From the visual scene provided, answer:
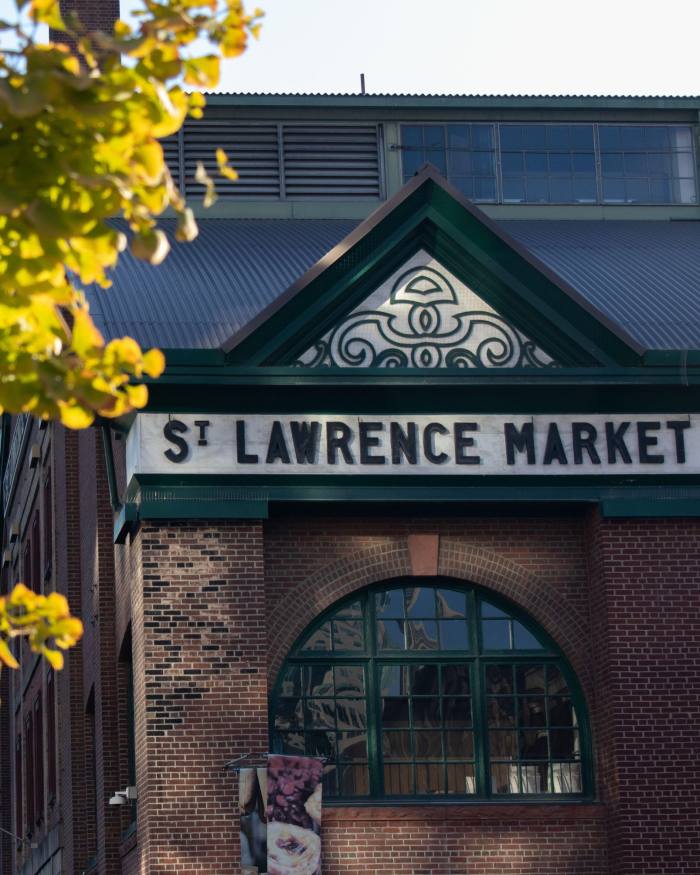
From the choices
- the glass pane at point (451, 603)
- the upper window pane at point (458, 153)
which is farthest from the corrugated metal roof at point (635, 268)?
the glass pane at point (451, 603)

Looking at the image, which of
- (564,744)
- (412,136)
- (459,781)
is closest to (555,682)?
(564,744)

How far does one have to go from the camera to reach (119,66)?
7.75 m

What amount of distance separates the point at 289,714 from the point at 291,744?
0.34m

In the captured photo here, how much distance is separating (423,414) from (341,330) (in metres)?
1.37

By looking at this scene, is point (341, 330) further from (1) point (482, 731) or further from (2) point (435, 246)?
(1) point (482, 731)

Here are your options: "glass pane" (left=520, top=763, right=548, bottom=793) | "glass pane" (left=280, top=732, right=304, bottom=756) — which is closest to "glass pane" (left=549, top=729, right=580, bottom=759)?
"glass pane" (left=520, top=763, right=548, bottom=793)

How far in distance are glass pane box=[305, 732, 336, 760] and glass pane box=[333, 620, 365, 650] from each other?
101cm

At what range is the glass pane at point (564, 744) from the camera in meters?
21.5

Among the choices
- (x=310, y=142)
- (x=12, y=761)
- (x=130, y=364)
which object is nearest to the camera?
(x=130, y=364)

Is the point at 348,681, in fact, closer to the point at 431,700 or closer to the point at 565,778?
the point at 431,700

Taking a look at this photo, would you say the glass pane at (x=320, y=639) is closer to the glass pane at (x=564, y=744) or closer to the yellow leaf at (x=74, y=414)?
the glass pane at (x=564, y=744)

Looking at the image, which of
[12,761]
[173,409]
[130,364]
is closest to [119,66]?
[130,364]

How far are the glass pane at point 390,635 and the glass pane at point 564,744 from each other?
204 cm

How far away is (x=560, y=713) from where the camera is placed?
853 inches
